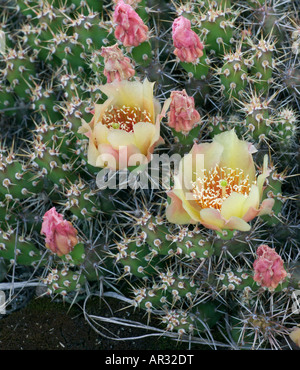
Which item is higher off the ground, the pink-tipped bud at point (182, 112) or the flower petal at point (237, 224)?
the pink-tipped bud at point (182, 112)

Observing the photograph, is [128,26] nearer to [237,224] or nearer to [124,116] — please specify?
[124,116]

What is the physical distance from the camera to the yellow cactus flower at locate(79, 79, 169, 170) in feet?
5.16

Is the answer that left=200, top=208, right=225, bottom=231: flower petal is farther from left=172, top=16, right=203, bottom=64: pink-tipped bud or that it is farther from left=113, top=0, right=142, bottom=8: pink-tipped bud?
left=113, top=0, right=142, bottom=8: pink-tipped bud

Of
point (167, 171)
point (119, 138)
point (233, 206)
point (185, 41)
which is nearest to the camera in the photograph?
point (233, 206)

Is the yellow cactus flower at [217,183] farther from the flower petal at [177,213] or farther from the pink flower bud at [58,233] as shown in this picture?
the pink flower bud at [58,233]

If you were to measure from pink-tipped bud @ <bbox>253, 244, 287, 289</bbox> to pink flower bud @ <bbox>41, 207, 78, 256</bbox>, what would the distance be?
55cm

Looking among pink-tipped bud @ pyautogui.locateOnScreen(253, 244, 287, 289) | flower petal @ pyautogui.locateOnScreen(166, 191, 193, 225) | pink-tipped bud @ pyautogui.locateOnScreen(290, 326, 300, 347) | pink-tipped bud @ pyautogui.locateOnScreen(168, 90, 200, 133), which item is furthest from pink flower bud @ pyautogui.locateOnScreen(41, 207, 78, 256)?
pink-tipped bud @ pyautogui.locateOnScreen(290, 326, 300, 347)

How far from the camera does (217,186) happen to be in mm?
1647

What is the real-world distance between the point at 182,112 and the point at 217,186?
0.25 m

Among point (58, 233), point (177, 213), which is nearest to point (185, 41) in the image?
point (177, 213)

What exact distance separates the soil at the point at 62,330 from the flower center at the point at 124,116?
24.1 inches

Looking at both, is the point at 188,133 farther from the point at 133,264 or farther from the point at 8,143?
the point at 8,143

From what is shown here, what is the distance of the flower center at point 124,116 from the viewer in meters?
1.76

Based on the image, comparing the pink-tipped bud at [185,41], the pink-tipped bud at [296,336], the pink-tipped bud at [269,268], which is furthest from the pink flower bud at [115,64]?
the pink-tipped bud at [296,336]
